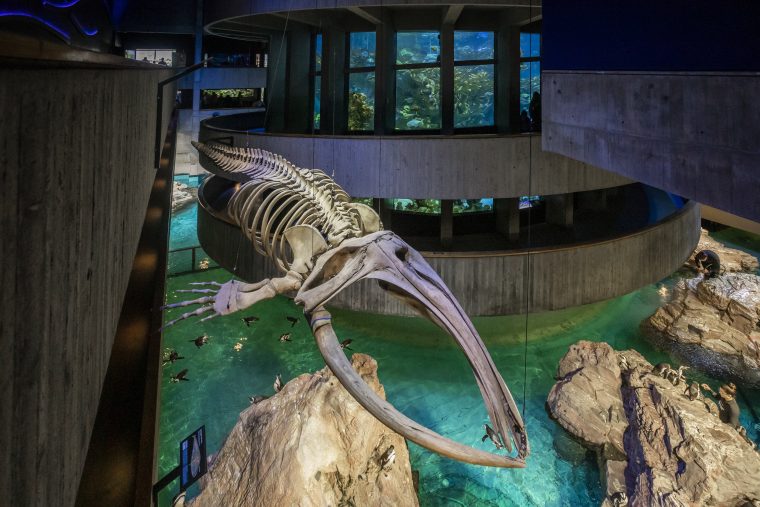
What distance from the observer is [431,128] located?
11.9 metres

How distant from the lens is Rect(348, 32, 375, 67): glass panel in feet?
39.7

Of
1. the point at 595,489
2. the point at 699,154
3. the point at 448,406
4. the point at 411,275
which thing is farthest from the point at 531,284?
the point at 411,275

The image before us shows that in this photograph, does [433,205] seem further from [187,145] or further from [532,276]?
[187,145]

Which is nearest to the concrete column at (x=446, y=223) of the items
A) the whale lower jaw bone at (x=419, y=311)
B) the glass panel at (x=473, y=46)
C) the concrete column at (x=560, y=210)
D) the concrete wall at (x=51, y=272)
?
the concrete column at (x=560, y=210)

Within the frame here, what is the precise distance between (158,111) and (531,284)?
6370 mm

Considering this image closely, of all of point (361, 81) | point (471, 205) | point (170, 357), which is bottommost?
point (170, 357)

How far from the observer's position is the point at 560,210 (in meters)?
11.4

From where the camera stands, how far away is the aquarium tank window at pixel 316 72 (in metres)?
13.4

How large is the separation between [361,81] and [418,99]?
5.49ft

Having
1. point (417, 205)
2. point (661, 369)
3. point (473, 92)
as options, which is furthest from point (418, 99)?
point (661, 369)

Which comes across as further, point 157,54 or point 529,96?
point 157,54

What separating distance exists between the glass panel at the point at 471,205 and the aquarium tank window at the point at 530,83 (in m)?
2.03

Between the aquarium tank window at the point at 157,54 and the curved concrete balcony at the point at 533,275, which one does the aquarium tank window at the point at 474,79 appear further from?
the aquarium tank window at the point at 157,54

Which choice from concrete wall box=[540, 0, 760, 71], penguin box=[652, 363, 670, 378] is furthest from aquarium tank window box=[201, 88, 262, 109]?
penguin box=[652, 363, 670, 378]
